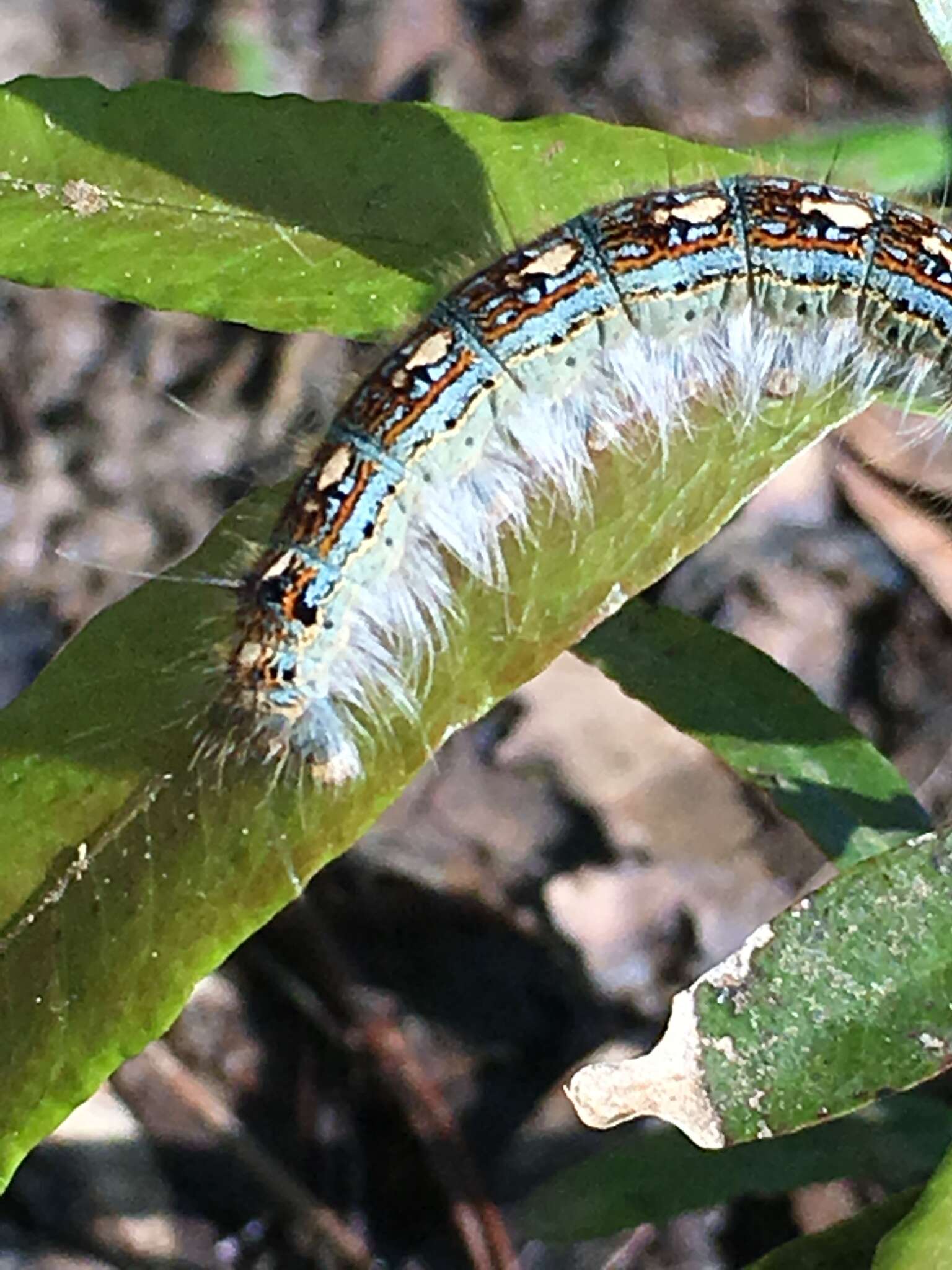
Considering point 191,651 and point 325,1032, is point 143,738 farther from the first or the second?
point 325,1032

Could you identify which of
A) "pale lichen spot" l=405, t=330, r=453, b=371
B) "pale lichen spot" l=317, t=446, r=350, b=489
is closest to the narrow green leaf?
"pale lichen spot" l=317, t=446, r=350, b=489

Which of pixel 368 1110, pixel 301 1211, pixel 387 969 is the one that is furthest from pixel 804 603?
pixel 301 1211

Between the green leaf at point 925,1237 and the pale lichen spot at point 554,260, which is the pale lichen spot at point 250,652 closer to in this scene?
the pale lichen spot at point 554,260

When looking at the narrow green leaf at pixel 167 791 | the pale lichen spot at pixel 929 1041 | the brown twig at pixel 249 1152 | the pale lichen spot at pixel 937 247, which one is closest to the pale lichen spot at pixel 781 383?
the narrow green leaf at pixel 167 791

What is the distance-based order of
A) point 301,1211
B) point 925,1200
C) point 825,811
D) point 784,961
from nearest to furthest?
1. point 925,1200
2. point 784,961
3. point 825,811
4. point 301,1211

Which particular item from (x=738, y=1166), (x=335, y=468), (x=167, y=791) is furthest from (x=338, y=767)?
(x=738, y=1166)

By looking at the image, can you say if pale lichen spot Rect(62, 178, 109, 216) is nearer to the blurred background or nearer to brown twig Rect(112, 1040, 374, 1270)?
the blurred background
